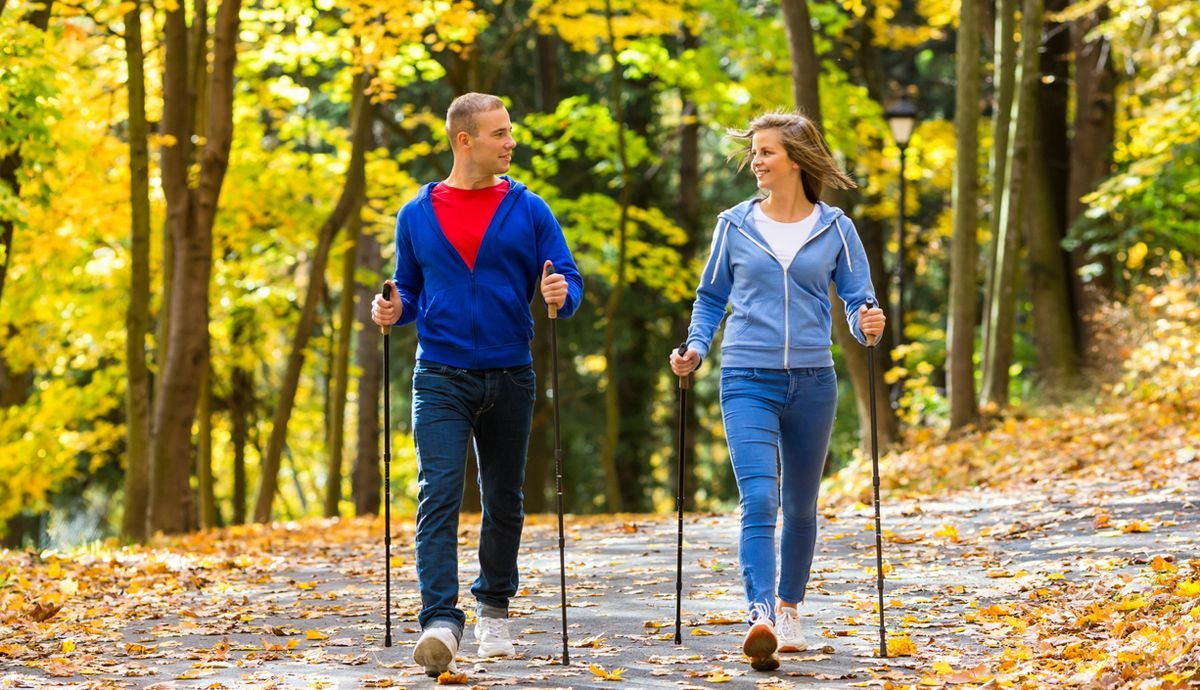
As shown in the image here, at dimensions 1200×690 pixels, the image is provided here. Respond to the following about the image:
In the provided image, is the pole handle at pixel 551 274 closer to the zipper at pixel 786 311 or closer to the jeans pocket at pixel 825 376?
the zipper at pixel 786 311

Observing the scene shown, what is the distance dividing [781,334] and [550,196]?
13.6 meters

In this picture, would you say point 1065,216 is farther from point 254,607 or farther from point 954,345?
point 254,607

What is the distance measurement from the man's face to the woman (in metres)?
0.91

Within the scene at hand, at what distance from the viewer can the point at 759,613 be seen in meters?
5.43

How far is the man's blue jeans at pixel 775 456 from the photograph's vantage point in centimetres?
555

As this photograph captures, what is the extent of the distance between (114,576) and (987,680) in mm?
6101

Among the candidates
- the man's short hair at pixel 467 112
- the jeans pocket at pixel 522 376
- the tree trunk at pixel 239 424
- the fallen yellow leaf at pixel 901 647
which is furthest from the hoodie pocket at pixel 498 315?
the tree trunk at pixel 239 424

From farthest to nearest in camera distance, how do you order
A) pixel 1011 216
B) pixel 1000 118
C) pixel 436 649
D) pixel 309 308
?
pixel 309 308 → pixel 1000 118 → pixel 1011 216 → pixel 436 649

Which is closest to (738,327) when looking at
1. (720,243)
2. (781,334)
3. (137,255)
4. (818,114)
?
(781,334)

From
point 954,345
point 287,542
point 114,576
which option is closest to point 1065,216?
point 954,345

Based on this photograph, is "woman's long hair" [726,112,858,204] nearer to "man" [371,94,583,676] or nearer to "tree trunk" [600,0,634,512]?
"man" [371,94,583,676]

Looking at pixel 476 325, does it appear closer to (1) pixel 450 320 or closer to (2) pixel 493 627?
(1) pixel 450 320

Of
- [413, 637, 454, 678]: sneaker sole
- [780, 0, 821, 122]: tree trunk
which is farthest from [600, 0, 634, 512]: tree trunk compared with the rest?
[413, 637, 454, 678]: sneaker sole

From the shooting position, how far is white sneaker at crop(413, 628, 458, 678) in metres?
5.27
